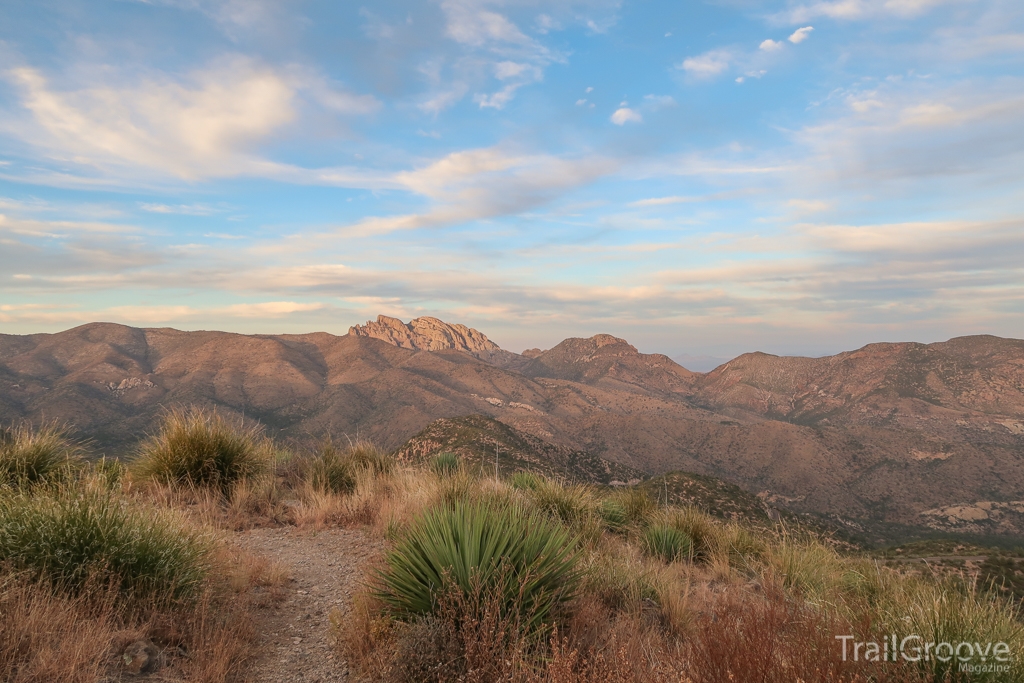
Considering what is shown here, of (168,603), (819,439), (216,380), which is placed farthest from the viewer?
(216,380)

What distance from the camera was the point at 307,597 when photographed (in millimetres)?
5750

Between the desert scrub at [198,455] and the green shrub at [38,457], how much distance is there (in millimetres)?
999

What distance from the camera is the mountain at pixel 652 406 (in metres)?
73.8

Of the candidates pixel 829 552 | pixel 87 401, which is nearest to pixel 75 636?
pixel 829 552

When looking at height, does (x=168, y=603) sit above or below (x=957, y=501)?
above

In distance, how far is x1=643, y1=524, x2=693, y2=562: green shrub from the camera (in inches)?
365

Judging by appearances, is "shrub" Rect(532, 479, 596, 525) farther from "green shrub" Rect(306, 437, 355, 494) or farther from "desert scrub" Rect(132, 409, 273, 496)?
"desert scrub" Rect(132, 409, 273, 496)

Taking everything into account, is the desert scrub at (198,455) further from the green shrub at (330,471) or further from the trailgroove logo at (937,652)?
the trailgroove logo at (937,652)

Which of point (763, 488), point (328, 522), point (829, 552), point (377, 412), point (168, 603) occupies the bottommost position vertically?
point (763, 488)

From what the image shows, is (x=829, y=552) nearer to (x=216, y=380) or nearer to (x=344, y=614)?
(x=344, y=614)

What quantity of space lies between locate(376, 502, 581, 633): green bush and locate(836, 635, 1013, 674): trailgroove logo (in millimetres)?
2080

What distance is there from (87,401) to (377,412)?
50.6 m

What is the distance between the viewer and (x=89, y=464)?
9273 millimetres

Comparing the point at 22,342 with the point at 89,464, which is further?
the point at 22,342
